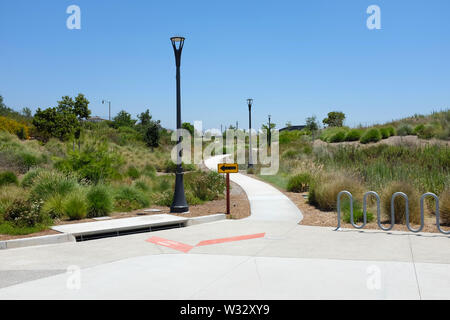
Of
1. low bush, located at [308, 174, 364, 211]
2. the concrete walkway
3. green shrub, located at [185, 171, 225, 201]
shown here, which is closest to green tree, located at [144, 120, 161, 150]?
green shrub, located at [185, 171, 225, 201]

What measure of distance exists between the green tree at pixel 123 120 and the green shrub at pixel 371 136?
40240 millimetres

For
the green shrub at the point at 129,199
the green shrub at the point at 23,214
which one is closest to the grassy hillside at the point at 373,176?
the green shrub at the point at 129,199

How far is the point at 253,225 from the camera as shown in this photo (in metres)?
10.7

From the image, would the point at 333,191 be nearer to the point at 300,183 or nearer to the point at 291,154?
the point at 300,183

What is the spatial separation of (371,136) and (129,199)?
29.7 meters

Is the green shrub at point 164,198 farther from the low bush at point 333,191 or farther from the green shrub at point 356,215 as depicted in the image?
the green shrub at point 356,215

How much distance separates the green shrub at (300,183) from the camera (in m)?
18.0

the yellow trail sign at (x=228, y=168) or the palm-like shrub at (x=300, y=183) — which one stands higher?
the yellow trail sign at (x=228, y=168)

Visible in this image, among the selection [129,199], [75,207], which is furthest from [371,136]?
[75,207]

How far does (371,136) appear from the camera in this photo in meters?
38.2

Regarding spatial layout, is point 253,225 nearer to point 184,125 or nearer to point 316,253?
point 316,253
